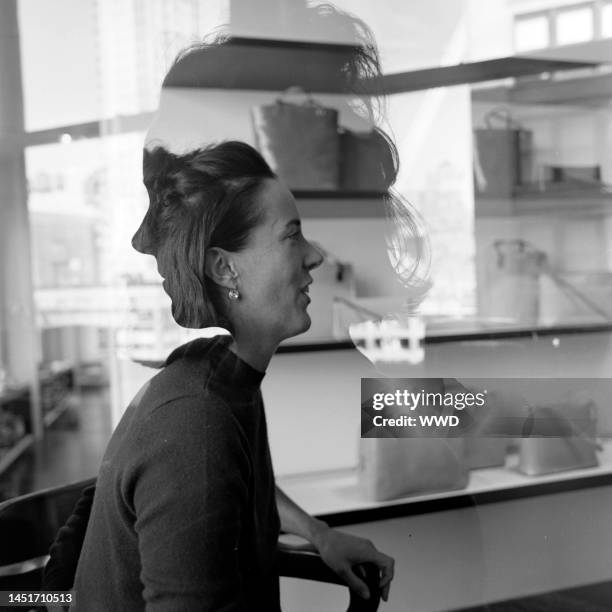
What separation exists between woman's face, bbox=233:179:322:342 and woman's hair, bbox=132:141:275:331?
0.02 metres

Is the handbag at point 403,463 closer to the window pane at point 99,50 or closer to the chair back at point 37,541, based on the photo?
the chair back at point 37,541

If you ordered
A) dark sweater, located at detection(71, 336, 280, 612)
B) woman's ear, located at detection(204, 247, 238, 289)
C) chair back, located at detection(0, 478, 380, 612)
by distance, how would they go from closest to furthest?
dark sweater, located at detection(71, 336, 280, 612) → woman's ear, located at detection(204, 247, 238, 289) → chair back, located at detection(0, 478, 380, 612)

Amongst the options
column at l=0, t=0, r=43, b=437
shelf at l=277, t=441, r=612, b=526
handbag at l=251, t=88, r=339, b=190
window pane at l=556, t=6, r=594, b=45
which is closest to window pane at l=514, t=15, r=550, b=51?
window pane at l=556, t=6, r=594, b=45

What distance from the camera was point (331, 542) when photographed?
119 centimetres

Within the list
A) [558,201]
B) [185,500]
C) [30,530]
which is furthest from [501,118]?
[30,530]

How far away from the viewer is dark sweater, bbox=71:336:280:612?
0.93 m

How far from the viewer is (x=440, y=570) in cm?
128

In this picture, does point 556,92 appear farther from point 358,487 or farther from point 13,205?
point 13,205

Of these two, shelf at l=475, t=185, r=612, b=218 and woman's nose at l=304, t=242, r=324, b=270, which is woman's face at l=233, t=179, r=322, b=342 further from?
shelf at l=475, t=185, r=612, b=218

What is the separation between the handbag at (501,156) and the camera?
1.32 m

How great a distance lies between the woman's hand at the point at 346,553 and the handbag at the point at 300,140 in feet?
2.07

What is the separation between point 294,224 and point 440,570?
0.73 metres

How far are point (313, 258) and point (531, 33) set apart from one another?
0.67m

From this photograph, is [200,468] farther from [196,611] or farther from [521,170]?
[521,170]
